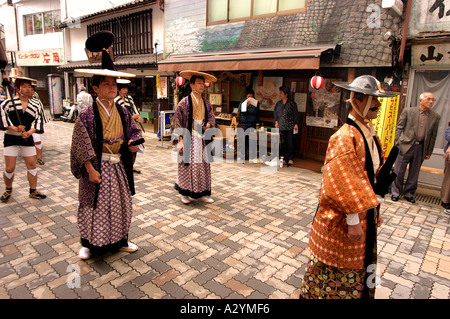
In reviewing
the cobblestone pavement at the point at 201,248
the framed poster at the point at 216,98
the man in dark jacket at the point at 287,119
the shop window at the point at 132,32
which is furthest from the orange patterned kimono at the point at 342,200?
the shop window at the point at 132,32

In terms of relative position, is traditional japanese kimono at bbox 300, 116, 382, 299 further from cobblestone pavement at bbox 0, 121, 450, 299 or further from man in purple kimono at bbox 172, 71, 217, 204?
man in purple kimono at bbox 172, 71, 217, 204

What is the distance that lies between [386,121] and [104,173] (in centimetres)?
610

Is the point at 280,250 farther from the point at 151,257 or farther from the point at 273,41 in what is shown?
the point at 273,41

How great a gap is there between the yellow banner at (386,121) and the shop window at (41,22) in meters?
22.1

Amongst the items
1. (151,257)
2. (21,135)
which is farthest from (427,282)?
(21,135)

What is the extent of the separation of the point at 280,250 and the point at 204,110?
298 cm

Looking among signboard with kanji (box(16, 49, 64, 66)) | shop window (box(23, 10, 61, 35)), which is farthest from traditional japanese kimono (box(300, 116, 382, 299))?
shop window (box(23, 10, 61, 35))

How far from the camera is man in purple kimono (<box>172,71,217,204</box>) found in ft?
18.2

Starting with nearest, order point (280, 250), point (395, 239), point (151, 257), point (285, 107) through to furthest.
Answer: point (151, 257), point (280, 250), point (395, 239), point (285, 107)

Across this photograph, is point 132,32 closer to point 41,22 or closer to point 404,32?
point 41,22

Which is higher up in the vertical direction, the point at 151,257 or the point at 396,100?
the point at 396,100

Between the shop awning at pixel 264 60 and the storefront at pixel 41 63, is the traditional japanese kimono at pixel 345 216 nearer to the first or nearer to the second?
the shop awning at pixel 264 60

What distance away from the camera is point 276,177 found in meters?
8.01

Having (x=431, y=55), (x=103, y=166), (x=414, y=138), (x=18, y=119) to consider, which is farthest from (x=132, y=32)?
(x=414, y=138)
